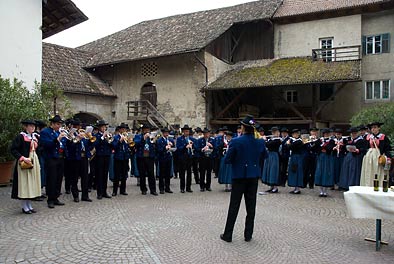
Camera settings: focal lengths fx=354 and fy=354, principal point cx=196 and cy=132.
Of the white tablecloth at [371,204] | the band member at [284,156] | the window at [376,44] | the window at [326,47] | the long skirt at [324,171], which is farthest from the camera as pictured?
the window at [326,47]

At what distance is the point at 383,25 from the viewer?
21.6 metres

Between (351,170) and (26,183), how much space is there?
8.58 m

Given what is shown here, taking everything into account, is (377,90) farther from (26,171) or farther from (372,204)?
(26,171)

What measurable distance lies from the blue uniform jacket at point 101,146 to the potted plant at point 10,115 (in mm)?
3029

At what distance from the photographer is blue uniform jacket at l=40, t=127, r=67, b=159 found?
820 cm

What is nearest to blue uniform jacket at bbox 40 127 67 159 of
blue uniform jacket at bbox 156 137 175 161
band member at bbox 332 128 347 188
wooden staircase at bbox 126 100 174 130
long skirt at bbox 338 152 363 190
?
blue uniform jacket at bbox 156 137 175 161

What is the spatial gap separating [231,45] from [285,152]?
1558 cm

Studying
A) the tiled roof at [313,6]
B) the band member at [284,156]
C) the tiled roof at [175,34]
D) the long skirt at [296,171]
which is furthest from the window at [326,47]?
the long skirt at [296,171]

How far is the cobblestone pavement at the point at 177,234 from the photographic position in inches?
209

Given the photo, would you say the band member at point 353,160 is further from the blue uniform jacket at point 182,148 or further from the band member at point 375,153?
the blue uniform jacket at point 182,148

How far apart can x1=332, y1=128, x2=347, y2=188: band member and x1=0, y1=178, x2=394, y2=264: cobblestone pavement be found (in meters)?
1.87

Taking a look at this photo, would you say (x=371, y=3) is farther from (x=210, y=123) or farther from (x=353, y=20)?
(x=210, y=123)

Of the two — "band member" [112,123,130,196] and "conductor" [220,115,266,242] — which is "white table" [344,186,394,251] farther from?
"band member" [112,123,130,196]

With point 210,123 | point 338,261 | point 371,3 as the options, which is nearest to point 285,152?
point 338,261
